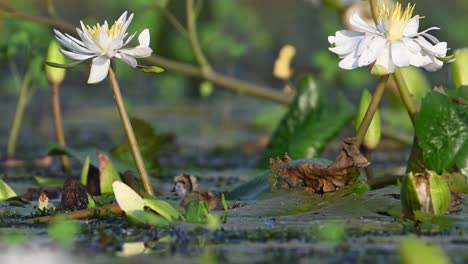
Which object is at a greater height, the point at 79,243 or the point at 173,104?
the point at 173,104

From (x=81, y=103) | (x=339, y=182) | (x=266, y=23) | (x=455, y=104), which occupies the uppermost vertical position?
(x=266, y=23)

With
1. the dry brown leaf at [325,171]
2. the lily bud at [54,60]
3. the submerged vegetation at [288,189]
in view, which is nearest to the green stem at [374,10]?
the submerged vegetation at [288,189]

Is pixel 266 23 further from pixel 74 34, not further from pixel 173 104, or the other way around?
pixel 74 34

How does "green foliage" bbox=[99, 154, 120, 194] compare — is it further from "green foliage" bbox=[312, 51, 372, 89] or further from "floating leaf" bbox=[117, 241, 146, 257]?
"green foliage" bbox=[312, 51, 372, 89]

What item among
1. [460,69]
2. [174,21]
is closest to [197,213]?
[460,69]

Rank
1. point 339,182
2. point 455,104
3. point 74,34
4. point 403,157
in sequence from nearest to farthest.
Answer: point 339,182
point 455,104
point 74,34
point 403,157

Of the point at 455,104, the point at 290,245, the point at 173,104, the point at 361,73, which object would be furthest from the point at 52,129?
the point at 290,245

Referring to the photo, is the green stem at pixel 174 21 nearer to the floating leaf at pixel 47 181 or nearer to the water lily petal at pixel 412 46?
the floating leaf at pixel 47 181
